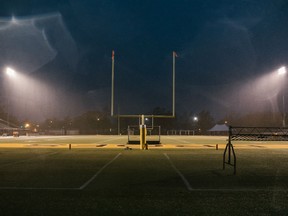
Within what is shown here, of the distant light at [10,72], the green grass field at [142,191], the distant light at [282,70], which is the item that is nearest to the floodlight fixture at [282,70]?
the distant light at [282,70]

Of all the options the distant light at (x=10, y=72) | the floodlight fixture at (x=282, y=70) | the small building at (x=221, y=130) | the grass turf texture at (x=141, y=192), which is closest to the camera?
the grass turf texture at (x=141, y=192)

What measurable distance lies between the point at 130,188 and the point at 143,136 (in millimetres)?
13475

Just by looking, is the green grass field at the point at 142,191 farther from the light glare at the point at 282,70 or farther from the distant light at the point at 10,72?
the distant light at the point at 10,72

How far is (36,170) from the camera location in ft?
36.1

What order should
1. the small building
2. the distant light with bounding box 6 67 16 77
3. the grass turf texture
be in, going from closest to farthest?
1. the grass turf texture
2. the distant light with bounding box 6 67 16 77
3. the small building

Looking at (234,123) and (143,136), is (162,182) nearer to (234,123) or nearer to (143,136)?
(143,136)

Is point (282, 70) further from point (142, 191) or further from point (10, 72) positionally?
point (142, 191)

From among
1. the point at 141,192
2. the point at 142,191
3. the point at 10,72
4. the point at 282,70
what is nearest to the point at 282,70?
the point at 282,70

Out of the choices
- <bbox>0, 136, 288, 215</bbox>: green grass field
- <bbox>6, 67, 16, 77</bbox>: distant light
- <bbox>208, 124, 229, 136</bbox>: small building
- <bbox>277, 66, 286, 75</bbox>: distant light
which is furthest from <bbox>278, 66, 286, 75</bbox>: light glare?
<bbox>208, 124, 229, 136</bbox>: small building

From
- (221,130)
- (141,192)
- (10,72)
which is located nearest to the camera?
(141,192)

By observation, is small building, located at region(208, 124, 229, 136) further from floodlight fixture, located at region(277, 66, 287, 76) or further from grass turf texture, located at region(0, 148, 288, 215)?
grass turf texture, located at region(0, 148, 288, 215)

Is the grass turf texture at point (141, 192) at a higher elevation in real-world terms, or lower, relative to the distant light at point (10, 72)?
lower

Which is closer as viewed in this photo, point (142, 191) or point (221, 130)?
point (142, 191)

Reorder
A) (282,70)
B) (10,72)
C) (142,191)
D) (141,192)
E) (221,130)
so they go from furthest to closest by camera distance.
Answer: (221,130)
(10,72)
(282,70)
(142,191)
(141,192)
